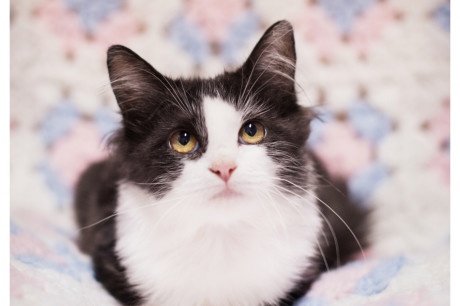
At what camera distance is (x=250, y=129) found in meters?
1.07

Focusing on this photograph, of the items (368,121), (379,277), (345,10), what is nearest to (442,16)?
(345,10)

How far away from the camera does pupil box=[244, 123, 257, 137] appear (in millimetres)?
1060

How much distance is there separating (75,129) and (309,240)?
130 cm

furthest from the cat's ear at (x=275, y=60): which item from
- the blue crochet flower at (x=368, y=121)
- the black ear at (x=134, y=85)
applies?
the blue crochet flower at (x=368, y=121)

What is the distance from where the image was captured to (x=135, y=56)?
108cm

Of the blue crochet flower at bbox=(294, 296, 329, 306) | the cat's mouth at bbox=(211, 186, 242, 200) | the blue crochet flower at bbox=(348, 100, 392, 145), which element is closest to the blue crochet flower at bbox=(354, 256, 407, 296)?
the blue crochet flower at bbox=(294, 296, 329, 306)

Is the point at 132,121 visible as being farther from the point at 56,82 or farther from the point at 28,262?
the point at 56,82

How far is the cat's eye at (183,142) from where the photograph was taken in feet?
3.40

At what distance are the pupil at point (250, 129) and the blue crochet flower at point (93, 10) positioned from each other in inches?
49.2

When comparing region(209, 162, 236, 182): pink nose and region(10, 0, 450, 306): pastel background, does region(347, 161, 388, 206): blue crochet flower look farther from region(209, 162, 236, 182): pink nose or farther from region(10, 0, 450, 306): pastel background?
region(209, 162, 236, 182): pink nose

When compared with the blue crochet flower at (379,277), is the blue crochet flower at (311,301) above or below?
below

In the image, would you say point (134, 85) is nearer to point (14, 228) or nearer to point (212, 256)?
point (212, 256)

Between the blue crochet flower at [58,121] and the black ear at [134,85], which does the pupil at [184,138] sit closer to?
the black ear at [134,85]
